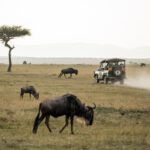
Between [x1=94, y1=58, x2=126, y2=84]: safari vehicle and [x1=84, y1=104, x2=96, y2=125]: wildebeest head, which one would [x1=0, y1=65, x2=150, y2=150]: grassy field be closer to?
[x1=84, y1=104, x2=96, y2=125]: wildebeest head

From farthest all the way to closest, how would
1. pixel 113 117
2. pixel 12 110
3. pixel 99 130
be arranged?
1. pixel 12 110
2. pixel 113 117
3. pixel 99 130

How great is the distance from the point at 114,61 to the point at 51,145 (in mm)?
35886

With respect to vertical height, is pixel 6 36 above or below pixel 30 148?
above

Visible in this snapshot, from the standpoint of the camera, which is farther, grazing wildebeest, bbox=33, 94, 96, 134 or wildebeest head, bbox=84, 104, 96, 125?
wildebeest head, bbox=84, 104, 96, 125

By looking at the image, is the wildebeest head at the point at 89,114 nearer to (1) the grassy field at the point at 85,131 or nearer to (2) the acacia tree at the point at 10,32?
(1) the grassy field at the point at 85,131

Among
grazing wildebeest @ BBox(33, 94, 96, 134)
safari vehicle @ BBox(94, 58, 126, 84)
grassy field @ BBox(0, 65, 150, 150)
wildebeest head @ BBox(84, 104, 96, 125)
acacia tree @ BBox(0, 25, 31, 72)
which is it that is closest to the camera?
grassy field @ BBox(0, 65, 150, 150)

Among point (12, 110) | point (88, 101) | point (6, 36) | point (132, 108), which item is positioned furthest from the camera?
point (6, 36)

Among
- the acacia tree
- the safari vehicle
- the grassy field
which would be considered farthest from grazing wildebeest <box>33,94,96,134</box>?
the acacia tree

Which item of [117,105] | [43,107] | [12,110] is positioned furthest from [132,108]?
[43,107]

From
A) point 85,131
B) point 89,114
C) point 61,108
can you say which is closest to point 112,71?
point 89,114

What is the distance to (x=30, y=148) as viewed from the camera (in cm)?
1463

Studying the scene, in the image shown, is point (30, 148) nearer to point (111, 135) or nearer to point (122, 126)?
point (111, 135)

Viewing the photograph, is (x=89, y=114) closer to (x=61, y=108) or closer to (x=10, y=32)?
(x=61, y=108)

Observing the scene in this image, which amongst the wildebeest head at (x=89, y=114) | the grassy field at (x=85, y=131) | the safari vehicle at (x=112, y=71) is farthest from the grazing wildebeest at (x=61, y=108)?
the safari vehicle at (x=112, y=71)
